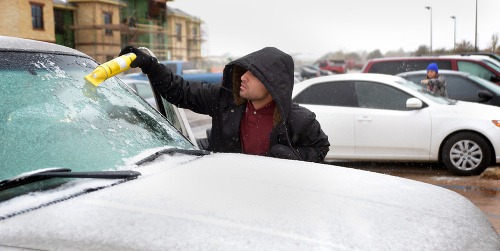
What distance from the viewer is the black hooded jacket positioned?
327 centimetres

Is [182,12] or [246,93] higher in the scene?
[182,12]

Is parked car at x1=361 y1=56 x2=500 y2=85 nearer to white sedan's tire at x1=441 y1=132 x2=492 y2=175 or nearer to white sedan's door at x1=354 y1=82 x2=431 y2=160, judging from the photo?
white sedan's door at x1=354 y1=82 x2=431 y2=160

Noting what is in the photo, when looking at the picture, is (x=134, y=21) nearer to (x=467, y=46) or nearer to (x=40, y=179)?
(x=467, y=46)

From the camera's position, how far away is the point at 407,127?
8.59m

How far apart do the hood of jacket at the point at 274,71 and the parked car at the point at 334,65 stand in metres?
53.8

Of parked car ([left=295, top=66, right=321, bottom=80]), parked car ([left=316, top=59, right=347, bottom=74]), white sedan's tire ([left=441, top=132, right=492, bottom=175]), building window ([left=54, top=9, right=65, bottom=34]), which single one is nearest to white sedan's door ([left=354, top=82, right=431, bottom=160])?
white sedan's tire ([left=441, top=132, right=492, bottom=175])

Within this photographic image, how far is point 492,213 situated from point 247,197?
5.13 meters

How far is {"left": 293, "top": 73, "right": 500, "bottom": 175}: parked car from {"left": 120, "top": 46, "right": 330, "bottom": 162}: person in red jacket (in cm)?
535

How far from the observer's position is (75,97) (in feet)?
7.98

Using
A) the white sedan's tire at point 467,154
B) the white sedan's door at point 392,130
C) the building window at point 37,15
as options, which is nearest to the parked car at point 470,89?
the white sedan's tire at point 467,154

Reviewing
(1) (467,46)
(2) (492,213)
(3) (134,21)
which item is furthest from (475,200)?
(3) (134,21)

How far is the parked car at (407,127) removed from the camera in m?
8.51

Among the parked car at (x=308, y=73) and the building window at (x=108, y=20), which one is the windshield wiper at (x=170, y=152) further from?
the parked car at (x=308, y=73)

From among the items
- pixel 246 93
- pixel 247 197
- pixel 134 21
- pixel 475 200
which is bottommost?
pixel 475 200
